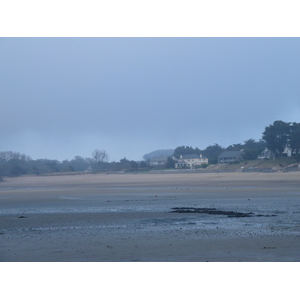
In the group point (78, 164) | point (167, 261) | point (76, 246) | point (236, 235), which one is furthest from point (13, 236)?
point (78, 164)

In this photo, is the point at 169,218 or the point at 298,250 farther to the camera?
the point at 169,218

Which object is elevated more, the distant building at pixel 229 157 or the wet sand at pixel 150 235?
the distant building at pixel 229 157

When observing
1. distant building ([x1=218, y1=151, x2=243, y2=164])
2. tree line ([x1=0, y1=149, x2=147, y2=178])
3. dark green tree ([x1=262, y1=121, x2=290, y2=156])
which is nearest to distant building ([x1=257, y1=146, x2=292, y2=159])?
dark green tree ([x1=262, y1=121, x2=290, y2=156])

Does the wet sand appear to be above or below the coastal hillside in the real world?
below

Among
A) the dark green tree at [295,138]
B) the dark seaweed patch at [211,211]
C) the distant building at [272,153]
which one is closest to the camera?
the dark seaweed patch at [211,211]

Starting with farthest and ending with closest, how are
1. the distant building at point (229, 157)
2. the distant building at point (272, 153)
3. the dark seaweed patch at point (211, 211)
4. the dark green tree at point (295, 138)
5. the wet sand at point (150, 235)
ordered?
1. the distant building at point (229, 157)
2. the distant building at point (272, 153)
3. the dark green tree at point (295, 138)
4. the dark seaweed patch at point (211, 211)
5. the wet sand at point (150, 235)

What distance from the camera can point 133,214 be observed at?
1586 centimetres

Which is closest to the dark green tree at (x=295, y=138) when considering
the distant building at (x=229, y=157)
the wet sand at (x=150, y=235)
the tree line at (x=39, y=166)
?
the distant building at (x=229, y=157)

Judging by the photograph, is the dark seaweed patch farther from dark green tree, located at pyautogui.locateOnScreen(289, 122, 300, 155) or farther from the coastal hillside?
dark green tree, located at pyautogui.locateOnScreen(289, 122, 300, 155)

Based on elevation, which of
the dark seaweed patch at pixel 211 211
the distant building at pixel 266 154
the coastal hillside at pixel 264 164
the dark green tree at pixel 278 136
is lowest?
the dark seaweed patch at pixel 211 211

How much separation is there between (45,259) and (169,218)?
22.6 feet

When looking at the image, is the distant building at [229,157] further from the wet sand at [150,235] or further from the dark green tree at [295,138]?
the wet sand at [150,235]

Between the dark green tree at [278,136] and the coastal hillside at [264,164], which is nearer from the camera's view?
the coastal hillside at [264,164]

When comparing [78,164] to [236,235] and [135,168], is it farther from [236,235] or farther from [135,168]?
[236,235]
